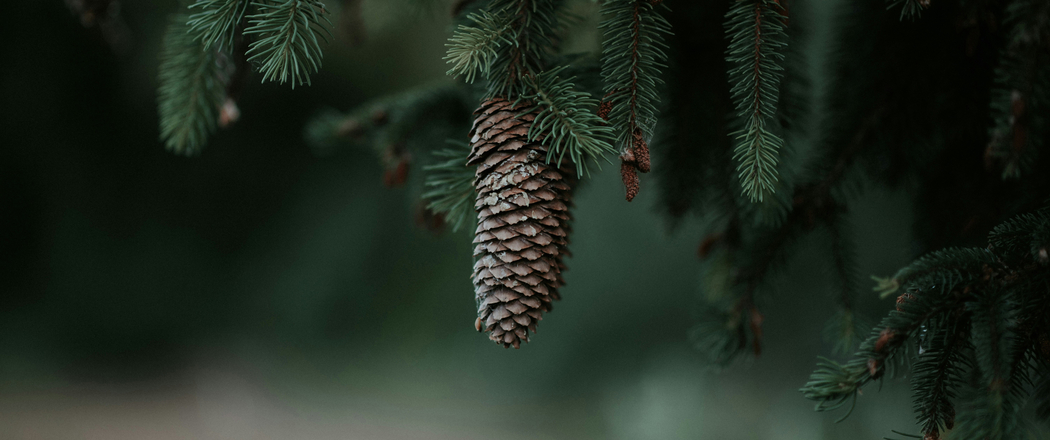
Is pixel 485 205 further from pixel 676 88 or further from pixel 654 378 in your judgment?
pixel 654 378

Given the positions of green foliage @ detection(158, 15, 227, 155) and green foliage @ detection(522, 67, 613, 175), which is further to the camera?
green foliage @ detection(158, 15, 227, 155)

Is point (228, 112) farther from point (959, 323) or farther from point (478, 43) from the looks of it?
point (959, 323)

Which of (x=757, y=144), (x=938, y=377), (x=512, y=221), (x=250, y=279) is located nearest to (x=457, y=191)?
Result: (x=512, y=221)

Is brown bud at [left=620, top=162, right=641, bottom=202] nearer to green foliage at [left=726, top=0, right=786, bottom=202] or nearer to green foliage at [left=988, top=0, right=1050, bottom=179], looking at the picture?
green foliage at [left=726, top=0, right=786, bottom=202]

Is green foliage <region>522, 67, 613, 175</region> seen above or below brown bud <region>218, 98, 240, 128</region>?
below

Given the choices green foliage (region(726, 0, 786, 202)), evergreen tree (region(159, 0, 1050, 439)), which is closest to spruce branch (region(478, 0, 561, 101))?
Answer: evergreen tree (region(159, 0, 1050, 439))

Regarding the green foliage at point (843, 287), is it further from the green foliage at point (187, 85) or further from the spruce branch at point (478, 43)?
the green foliage at point (187, 85)

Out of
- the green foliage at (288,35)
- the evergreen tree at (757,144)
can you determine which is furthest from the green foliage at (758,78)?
the green foliage at (288,35)

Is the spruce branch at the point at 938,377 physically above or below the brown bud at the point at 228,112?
below
